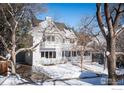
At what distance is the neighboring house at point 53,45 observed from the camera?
11.2 feet

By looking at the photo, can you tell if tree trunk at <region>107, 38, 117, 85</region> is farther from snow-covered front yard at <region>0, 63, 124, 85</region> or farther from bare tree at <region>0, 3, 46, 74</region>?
bare tree at <region>0, 3, 46, 74</region>

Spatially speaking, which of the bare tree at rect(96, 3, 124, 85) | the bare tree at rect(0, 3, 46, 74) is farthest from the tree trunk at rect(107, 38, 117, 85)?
the bare tree at rect(0, 3, 46, 74)

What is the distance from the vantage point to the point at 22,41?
3404 millimetres

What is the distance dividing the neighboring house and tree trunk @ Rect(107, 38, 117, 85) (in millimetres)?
200

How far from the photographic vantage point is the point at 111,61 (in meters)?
3.43

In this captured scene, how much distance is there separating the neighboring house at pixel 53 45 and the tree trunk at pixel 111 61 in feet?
0.66

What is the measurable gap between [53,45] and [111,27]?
62cm

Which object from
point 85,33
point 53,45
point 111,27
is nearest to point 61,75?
point 53,45

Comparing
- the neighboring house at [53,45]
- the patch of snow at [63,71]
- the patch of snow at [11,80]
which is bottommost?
the patch of snow at [11,80]

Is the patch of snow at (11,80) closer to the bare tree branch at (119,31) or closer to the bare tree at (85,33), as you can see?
the bare tree at (85,33)

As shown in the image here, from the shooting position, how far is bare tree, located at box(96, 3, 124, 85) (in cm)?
340

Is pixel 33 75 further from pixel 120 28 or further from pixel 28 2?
pixel 120 28

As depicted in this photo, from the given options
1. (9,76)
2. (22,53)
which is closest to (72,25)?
(22,53)

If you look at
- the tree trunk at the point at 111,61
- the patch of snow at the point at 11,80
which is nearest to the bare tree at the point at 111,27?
the tree trunk at the point at 111,61
